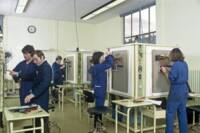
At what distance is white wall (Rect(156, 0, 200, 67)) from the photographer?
5.23 metres

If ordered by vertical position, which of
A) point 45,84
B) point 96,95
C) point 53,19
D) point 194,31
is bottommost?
point 96,95

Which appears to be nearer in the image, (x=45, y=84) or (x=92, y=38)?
(x=45, y=84)

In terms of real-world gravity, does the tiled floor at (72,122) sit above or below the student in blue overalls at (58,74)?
below

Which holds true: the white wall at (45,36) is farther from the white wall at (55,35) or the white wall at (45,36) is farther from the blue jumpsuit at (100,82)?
the blue jumpsuit at (100,82)

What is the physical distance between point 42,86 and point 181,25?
3801 mm

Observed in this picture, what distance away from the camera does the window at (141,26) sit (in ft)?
23.3

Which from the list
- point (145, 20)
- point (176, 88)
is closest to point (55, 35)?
point (145, 20)

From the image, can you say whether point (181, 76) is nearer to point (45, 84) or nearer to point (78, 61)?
point (45, 84)

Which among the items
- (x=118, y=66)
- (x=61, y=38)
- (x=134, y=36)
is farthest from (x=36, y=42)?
(x=118, y=66)

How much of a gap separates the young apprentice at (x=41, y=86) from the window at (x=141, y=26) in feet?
14.5

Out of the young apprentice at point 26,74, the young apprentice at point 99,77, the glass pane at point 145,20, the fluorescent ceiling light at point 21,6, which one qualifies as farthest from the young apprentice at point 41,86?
the glass pane at point 145,20

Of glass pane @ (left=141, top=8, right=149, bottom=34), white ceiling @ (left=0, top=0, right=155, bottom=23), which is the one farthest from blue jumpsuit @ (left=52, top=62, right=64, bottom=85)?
glass pane @ (left=141, top=8, right=149, bottom=34)

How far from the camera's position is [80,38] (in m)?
10.1

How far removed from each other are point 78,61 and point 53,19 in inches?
135
